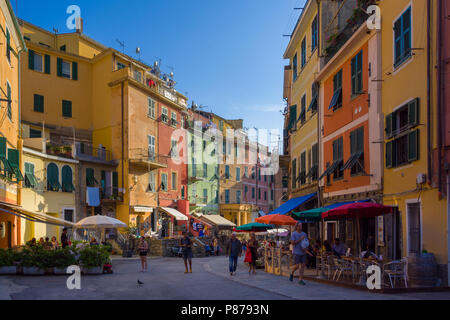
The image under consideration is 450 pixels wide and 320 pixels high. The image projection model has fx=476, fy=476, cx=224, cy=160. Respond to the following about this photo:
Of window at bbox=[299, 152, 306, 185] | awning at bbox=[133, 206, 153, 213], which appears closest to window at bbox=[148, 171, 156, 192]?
awning at bbox=[133, 206, 153, 213]

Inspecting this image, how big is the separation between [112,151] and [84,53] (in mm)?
9485

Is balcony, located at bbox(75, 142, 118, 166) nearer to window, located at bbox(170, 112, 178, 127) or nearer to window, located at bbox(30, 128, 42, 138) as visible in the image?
window, located at bbox(30, 128, 42, 138)

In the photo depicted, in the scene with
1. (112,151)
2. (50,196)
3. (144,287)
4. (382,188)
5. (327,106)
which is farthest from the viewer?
(112,151)

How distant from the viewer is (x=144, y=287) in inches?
538

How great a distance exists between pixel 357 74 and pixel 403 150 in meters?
4.52

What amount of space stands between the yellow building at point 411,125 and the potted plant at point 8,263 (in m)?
13.3

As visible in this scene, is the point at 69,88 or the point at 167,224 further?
the point at 167,224

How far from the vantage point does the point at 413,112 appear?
1370 centimetres

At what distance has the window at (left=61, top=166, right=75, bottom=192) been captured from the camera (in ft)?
107

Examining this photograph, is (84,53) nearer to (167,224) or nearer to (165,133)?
(165,133)

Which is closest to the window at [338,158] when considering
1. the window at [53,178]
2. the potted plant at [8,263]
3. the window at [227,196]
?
the potted plant at [8,263]

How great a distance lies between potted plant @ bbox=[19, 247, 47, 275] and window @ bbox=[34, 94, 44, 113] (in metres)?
20.6

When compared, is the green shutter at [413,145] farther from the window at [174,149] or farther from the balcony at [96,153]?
the window at [174,149]
